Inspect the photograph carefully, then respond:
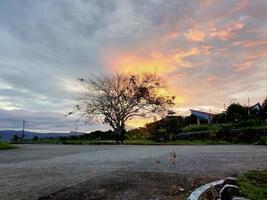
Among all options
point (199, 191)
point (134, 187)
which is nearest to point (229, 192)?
point (199, 191)

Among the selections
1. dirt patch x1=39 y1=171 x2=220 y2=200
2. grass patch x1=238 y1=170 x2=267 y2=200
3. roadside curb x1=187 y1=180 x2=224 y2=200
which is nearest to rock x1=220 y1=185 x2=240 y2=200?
grass patch x1=238 y1=170 x2=267 y2=200

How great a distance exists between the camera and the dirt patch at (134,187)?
13.8ft

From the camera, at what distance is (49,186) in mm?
4875

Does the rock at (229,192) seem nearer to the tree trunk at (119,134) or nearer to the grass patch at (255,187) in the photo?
the grass patch at (255,187)

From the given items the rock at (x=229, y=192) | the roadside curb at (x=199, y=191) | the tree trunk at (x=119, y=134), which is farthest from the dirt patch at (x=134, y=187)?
the tree trunk at (x=119, y=134)

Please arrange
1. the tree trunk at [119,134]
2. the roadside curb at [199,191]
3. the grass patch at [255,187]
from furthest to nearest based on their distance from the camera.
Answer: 1. the tree trunk at [119,134]
2. the roadside curb at [199,191]
3. the grass patch at [255,187]

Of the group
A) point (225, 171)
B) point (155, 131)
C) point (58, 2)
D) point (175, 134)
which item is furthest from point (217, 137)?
point (225, 171)

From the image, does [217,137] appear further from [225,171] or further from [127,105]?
[225,171]

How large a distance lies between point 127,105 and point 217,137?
7.10 m

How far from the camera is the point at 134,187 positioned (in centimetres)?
473

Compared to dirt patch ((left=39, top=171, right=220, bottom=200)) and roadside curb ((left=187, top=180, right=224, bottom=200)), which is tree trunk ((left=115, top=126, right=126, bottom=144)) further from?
roadside curb ((left=187, top=180, right=224, bottom=200))

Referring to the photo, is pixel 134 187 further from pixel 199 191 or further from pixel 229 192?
pixel 229 192

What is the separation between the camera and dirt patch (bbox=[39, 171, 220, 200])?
166 inches

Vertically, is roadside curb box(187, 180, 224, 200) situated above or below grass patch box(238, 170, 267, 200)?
below
